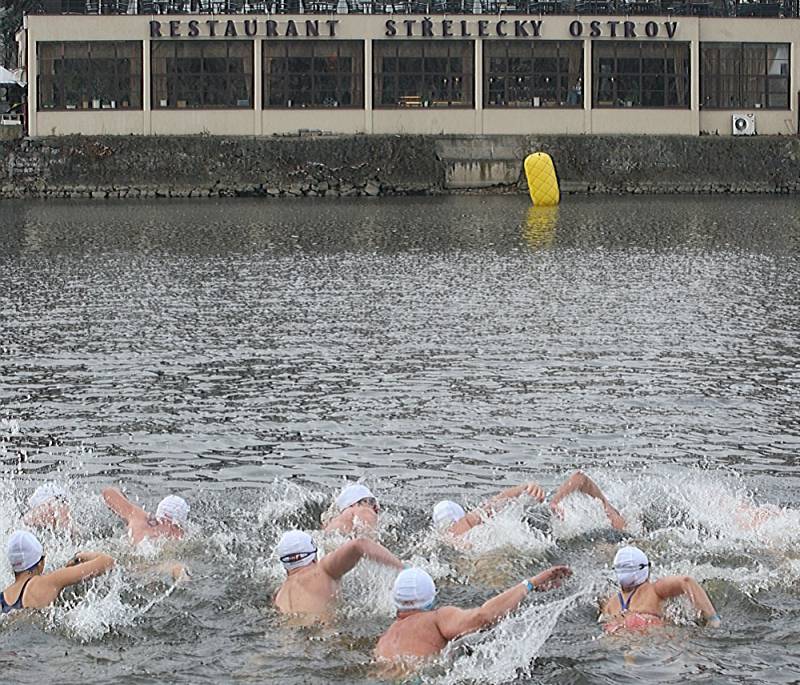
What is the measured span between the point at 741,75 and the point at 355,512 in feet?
230

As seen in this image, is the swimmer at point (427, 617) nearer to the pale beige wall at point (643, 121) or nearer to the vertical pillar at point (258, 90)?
the vertical pillar at point (258, 90)

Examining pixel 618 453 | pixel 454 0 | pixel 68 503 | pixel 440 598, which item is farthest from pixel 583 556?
pixel 454 0

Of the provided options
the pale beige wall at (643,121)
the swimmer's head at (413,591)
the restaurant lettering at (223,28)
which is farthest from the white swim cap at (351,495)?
the pale beige wall at (643,121)

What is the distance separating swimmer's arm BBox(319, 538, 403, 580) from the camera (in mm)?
15578

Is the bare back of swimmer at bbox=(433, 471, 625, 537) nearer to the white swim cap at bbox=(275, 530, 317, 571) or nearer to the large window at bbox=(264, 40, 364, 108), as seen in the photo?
the white swim cap at bbox=(275, 530, 317, 571)

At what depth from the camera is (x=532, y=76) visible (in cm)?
8231

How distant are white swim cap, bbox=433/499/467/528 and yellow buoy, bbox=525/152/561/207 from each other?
168 ft

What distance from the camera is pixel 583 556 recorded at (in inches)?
704

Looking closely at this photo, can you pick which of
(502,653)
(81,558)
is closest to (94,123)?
(81,558)

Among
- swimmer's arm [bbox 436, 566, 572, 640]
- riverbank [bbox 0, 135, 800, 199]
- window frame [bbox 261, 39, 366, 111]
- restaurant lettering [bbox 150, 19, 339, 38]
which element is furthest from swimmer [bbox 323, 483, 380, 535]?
restaurant lettering [bbox 150, 19, 339, 38]

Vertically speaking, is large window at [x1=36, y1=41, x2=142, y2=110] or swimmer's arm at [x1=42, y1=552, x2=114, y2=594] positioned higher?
large window at [x1=36, y1=41, x2=142, y2=110]

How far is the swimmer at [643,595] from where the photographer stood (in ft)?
50.3

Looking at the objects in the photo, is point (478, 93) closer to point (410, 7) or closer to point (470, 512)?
point (410, 7)

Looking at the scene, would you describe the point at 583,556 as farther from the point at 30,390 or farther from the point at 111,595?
the point at 30,390
